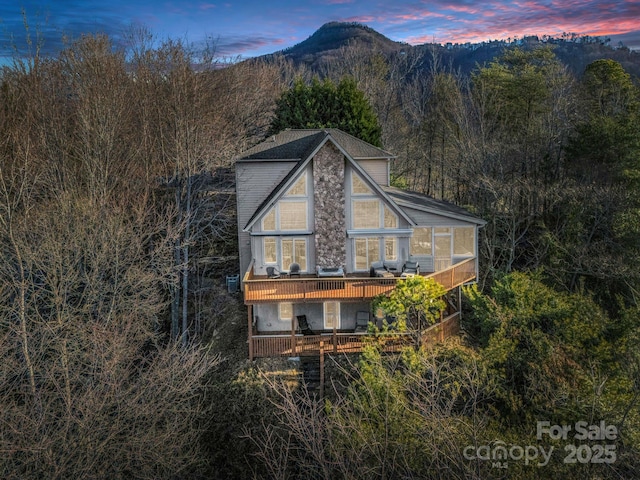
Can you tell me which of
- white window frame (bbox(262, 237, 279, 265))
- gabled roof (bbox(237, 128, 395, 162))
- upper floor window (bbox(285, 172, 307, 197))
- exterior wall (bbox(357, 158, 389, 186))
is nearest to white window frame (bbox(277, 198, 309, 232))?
upper floor window (bbox(285, 172, 307, 197))

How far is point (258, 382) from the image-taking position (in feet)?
58.1

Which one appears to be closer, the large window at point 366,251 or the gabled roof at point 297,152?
the gabled roof at point 297,152

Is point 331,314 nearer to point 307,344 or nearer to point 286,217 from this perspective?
point 307,344

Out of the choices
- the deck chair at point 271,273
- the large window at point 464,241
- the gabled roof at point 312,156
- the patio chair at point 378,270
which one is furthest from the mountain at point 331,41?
the deck chair at point 271,273

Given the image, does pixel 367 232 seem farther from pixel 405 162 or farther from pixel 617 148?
pixel 405 162

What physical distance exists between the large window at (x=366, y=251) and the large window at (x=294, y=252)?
2270 mm

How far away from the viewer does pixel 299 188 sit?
1984 cm

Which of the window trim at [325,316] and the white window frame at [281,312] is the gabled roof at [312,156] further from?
the window trim at [325,316]

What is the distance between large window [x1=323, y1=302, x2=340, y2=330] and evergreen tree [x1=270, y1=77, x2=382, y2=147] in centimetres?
1592

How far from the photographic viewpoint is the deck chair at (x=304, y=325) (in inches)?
782

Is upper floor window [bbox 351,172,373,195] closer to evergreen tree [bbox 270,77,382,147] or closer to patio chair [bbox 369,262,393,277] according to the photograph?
patio chair [bbox 369,262,393,277]

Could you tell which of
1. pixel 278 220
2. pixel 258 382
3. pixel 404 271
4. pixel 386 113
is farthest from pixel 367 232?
pixel 386 113

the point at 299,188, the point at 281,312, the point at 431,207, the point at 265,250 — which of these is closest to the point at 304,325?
the point at 281,312

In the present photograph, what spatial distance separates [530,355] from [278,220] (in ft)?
35.3
